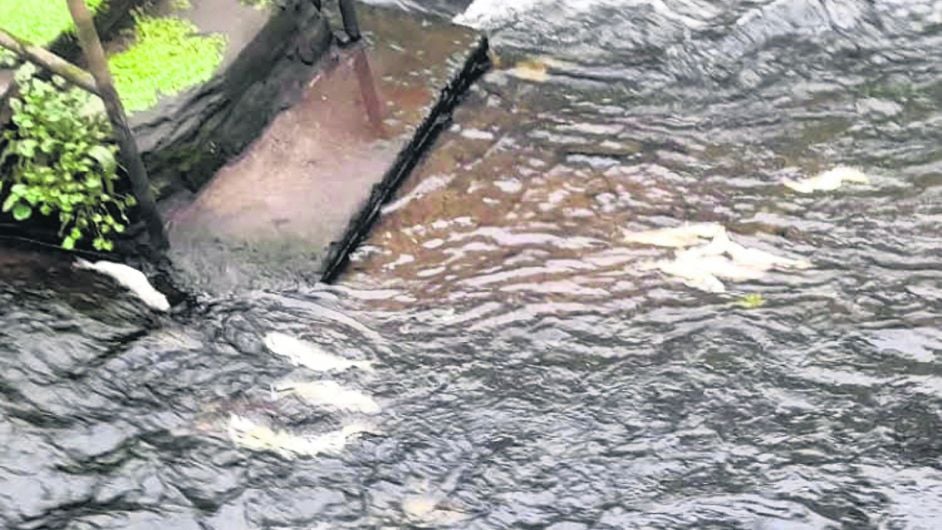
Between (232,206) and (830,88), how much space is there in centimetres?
319

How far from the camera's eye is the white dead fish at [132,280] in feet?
15.0

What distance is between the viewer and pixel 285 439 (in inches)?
159

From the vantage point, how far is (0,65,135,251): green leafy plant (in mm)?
4418

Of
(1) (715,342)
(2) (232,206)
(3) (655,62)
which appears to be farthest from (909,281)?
(2) (232,206)

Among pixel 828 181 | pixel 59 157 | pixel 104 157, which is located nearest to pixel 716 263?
pixel 828 181

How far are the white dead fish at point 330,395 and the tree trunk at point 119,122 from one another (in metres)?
0.91

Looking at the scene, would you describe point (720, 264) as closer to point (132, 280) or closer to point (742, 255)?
point (742, 255)

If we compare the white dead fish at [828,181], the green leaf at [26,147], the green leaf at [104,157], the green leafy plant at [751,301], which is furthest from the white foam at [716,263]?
the green leaf at [26,147]

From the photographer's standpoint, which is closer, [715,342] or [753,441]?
[753,441]

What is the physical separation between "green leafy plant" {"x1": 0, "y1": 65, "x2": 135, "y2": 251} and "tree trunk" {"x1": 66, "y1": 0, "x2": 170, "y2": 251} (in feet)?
0.37

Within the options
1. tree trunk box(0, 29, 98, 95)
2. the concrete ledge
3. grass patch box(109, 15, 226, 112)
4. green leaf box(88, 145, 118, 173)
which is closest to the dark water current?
green leaf box(88, 145, 118, 173)

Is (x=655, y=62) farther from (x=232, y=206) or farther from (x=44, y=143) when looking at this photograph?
(x=44, y=143)

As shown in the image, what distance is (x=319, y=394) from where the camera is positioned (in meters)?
4.22

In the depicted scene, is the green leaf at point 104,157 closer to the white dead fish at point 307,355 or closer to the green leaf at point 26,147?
the green leaf at point 26,147
